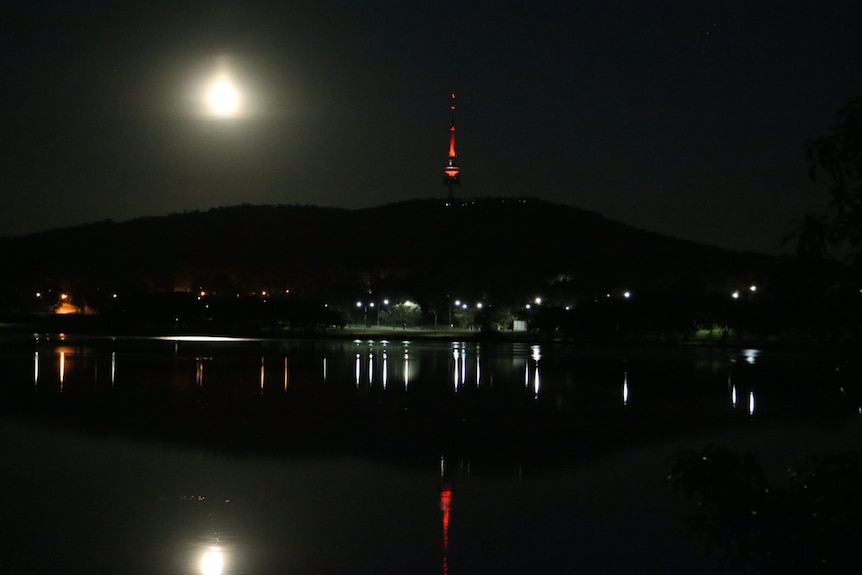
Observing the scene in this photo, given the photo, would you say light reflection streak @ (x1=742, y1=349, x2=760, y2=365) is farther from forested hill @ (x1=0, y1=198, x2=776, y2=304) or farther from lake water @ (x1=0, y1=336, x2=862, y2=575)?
forested hill @ (x1=0, y1=198, x2=776, y2=304)

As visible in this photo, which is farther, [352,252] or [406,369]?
[352,252]

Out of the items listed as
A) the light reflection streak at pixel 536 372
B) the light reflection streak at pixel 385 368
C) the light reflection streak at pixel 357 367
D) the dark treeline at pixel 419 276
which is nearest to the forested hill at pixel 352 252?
the dark treeline at pixel 419 276

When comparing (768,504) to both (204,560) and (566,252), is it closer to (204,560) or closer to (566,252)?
(204,560)

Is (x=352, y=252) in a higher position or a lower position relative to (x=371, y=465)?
higher

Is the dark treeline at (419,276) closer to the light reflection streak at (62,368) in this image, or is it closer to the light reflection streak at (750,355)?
the light reflection streak at (750,355)

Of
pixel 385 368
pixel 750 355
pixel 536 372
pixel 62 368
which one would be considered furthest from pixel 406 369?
pixel 750 355

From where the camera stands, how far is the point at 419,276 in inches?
4528

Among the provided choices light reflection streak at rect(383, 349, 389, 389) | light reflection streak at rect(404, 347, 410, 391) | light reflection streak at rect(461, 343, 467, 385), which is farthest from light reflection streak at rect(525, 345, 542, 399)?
light reflection streak at rect(383, 349, 389, 389)

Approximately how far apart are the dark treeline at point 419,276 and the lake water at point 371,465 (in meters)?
2.56

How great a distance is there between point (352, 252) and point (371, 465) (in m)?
157

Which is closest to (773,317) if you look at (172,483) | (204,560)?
(204,560)

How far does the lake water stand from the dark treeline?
8.41ft

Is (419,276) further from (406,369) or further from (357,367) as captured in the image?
(406,369)

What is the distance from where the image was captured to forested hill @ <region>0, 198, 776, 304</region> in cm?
12306
